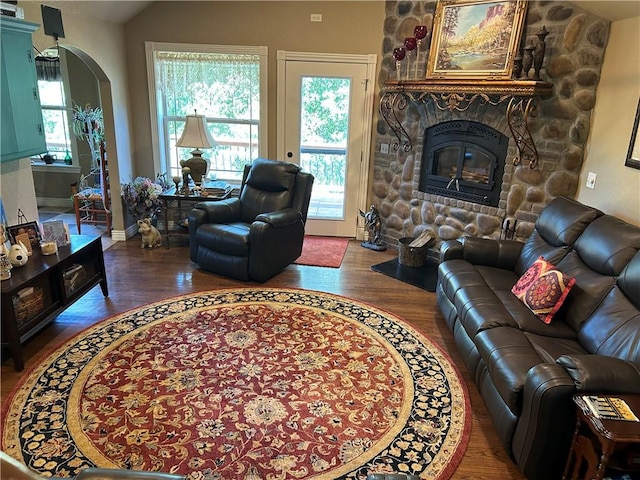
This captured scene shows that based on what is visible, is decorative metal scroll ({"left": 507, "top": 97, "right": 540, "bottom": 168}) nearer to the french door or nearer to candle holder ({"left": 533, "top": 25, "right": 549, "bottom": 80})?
candle holder ({"left": 533, "top": 25, "right": 549, "bottom": 80})

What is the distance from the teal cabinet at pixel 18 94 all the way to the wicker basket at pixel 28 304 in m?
0.90

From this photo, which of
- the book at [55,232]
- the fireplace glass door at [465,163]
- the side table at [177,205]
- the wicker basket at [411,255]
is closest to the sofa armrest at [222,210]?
the side table at [177,205]

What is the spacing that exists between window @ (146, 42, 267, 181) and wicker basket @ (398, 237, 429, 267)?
6.56 feet

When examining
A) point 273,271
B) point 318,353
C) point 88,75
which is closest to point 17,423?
point 318,353

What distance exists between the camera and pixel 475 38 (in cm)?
400

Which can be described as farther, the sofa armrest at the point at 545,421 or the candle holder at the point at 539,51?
the candle holder at the point at 539,51

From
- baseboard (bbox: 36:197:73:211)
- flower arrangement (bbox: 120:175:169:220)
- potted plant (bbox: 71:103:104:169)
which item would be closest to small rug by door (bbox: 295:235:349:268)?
flower arrangement (bbox: 120:175:169:220)

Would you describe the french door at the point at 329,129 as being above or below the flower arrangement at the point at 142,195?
above

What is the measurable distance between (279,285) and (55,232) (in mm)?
1802

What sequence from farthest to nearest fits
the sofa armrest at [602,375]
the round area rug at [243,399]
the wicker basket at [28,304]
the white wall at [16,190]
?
1. the white wall at [16,190]
2. the wicker basket at [28,304]
3. the round area rug at [243,399]
4. the sofa armrest at [602,375]

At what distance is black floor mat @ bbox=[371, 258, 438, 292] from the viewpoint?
13.7 feet

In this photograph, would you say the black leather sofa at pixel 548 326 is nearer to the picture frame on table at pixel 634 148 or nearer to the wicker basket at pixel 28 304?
the picture frame on table at pixel 634 148

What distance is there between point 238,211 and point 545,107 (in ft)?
9.66

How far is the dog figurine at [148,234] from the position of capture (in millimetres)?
4801
